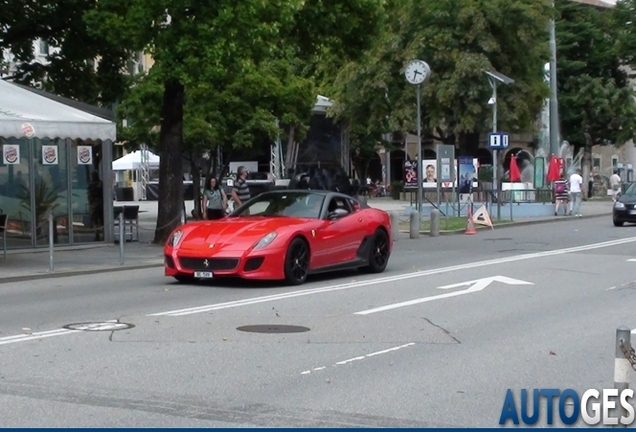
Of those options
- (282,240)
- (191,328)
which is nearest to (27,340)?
(191,328)

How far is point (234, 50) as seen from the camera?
2077cm

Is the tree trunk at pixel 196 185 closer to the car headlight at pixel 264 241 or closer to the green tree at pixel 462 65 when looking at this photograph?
the green tree at pixel 462 65

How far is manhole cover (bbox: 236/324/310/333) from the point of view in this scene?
11.5 metres

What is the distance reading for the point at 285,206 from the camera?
55.7 feet

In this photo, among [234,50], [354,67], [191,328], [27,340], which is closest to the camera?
[27,340]

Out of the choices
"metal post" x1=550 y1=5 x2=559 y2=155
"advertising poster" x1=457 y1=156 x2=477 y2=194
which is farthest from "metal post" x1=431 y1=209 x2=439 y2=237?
"metal post" x1=550 y1=5 x2=559 y2=155

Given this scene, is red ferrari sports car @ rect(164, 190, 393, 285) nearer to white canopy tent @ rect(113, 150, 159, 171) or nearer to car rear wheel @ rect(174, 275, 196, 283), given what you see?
car rear wheel @ rect(174, 275, 196, 283)

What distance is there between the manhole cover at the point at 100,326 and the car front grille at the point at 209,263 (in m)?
3.28

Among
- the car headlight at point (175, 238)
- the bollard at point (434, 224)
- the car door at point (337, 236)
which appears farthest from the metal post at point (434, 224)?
the car headlight at point (175, 238)

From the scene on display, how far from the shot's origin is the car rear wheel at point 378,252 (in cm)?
1794

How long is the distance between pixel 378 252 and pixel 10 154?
8630 mm

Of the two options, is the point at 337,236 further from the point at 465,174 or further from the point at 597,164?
the point at 597,164

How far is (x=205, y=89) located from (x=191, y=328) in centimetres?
2134

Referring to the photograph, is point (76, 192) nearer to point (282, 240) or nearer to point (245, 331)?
point (282, 240)
